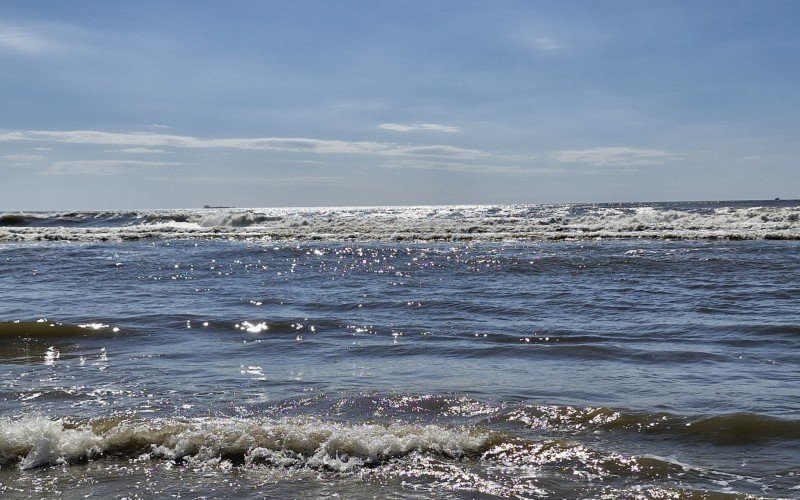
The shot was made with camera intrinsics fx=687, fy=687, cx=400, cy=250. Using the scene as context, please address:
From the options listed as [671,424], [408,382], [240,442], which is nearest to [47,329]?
[408,382]

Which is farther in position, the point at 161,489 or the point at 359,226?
the point at 359,226

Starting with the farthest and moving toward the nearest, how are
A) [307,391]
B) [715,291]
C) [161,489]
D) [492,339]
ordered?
[715,291] < [492,339] < [307,391] < [161,489]

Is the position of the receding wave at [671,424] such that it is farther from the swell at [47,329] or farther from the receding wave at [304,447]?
the swell at [47,329]

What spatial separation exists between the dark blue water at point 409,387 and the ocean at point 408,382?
0.09 ft

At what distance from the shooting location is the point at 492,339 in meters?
8.99

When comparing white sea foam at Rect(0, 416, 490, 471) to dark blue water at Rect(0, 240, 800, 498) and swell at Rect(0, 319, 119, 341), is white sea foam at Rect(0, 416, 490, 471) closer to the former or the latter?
dark blue water at Rect(0, 240, 800, 498)

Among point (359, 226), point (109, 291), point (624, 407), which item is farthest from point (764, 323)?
point (359, 226)

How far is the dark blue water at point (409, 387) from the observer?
14.7 feet

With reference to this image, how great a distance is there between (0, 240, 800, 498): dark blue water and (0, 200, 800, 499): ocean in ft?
0.09

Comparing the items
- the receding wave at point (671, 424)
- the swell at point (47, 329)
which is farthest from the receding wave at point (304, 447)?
the swell at point (47, 329)

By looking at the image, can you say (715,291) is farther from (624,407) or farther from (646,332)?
(624,407)

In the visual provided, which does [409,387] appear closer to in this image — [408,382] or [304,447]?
[408,382]

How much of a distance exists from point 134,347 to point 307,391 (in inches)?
136

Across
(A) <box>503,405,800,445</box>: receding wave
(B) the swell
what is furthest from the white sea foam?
(B) the swell
